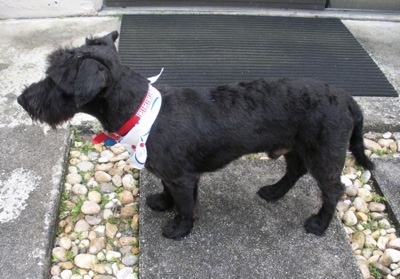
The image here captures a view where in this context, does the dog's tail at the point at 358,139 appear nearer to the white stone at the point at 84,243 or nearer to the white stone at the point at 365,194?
the white stone at the point at 365,194

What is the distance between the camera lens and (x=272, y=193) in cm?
343

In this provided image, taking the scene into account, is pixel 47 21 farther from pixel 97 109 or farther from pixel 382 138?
pixel 382 138

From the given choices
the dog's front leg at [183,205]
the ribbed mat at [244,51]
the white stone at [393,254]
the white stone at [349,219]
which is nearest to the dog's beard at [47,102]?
the dog's front leg at [183,205]

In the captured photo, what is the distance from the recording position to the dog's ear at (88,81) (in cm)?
234

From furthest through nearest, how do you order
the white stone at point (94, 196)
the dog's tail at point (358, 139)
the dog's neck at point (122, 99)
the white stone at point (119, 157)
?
the white stone at point (119, 157) < the white stone at point (94, 196) < the dog's tail at point (358, 139) < the dog's neck at point (122, 99)

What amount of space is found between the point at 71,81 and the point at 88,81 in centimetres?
14

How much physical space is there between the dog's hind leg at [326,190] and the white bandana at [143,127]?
1158 millimetres

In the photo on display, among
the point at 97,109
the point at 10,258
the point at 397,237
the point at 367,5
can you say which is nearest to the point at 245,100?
the point at 97,109

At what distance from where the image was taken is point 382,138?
4207 millimetres

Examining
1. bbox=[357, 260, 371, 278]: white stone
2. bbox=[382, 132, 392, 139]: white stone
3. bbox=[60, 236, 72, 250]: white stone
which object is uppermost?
bbox=[60, 236, 72, 250]: white stone

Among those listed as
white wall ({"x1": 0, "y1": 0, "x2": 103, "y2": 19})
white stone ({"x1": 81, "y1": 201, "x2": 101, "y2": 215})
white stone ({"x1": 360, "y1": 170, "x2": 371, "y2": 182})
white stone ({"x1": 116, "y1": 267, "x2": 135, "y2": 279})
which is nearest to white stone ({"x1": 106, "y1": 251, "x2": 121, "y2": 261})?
white stone ({"x1": 116, "y1": 267, "x2": 135, "y2": 279})

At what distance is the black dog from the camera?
8.61 feet

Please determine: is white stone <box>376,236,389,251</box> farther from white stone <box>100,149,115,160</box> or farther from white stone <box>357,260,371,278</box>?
white stone <box>100,149,115,160</box>

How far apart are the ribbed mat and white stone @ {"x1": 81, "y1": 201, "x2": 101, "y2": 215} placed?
5.65 ft
